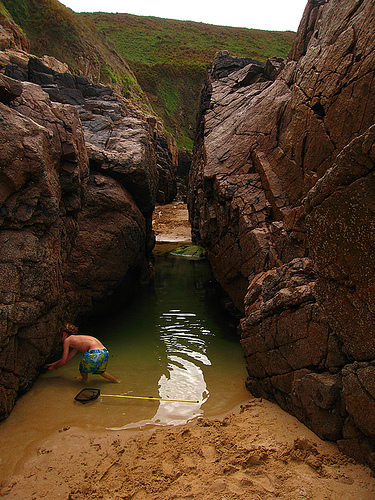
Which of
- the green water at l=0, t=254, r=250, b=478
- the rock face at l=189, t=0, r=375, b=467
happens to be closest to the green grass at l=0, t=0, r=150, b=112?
the rock face at l=189, t=0, r=375, b=467

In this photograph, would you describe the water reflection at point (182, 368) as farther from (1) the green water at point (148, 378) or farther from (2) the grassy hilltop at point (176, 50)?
(2) the grassy hilltop at point (176, 50)

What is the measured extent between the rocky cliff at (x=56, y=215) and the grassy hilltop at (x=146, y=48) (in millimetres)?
24802

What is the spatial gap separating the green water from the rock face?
1.10 m

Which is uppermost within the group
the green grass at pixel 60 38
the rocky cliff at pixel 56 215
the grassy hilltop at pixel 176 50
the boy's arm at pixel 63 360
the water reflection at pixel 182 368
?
the grassy hilltop at pixel 176 50

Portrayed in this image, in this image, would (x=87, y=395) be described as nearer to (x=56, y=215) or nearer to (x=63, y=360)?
(x=63, y=360)

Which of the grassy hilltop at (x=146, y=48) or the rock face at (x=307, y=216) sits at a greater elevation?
the grassy hilltop at (x=146, y=48)

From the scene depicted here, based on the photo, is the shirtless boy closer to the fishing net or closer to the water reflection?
the fishing net

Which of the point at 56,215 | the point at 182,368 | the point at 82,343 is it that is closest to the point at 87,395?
the point at 82,343

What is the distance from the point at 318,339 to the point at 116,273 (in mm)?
6642

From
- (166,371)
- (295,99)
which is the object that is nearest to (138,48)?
(295,99)

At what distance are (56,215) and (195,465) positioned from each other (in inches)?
194

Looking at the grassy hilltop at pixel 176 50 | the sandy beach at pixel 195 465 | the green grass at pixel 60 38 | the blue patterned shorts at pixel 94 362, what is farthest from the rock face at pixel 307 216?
the grassy hilltop at pixel 176 50

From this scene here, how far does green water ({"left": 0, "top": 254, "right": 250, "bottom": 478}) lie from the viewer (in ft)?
16.9

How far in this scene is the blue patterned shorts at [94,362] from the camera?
638cm
